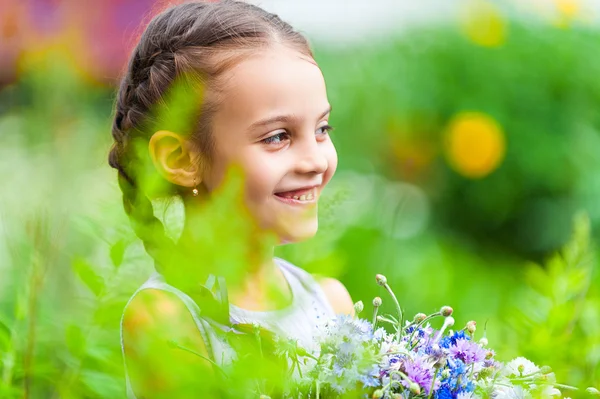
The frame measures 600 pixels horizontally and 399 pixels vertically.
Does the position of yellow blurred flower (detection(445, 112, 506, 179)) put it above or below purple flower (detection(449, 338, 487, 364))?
below

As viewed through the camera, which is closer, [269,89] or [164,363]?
[164,363]

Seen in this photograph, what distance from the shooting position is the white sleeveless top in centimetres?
145

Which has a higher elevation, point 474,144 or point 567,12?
point 567,12

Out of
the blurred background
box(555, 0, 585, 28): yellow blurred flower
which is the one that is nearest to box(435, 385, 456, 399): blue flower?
the blurred background

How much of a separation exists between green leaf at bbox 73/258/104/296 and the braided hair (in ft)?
2.38

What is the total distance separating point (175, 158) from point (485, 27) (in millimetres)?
3053

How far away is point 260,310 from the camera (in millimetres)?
1665

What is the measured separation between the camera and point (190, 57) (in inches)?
64.4

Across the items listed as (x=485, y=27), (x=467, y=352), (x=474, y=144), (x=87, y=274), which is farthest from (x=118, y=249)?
(x=485, y=27)

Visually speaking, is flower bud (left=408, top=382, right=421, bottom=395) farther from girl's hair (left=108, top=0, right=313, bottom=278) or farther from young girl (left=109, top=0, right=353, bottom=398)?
girl's hair (left=108, top=0, right=313, bottom=278)

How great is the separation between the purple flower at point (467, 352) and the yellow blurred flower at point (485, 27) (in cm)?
340

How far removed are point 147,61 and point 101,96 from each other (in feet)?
9.89

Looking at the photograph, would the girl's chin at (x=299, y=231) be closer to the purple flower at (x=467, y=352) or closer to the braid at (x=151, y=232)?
the purple flower at (x=467, y=352)

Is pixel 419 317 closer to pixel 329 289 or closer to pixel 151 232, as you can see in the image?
pixel 151 232
